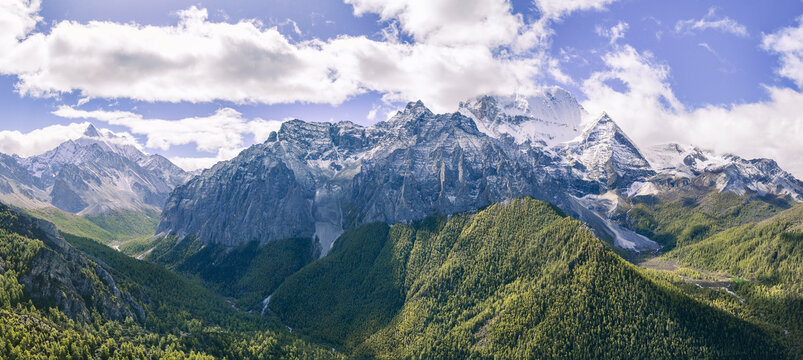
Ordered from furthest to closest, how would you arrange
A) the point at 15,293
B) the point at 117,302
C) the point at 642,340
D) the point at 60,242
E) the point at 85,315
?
the point at 642,340
the point at 60,242
the point at 117,302
the point at 85,315
the point at 15,293

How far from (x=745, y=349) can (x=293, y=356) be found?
Answer: 622ft

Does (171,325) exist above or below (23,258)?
below

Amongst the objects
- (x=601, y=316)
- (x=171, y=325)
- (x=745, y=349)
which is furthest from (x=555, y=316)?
(x=171, y=325)

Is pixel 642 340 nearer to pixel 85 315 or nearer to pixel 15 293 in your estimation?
pixel 85 315

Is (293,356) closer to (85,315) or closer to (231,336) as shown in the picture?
(231,336)

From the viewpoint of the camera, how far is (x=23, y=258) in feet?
461

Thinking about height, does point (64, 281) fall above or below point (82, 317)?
above

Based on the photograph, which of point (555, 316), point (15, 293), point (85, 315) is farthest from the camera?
point (555, 316)

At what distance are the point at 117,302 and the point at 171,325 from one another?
2426cm

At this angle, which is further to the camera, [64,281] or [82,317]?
[64,281]

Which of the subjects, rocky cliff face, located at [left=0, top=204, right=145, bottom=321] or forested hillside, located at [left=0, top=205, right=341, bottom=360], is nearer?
forested hillside, located at [left=0, top=205, right=341, bottom=360]

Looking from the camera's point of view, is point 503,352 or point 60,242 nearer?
point 60,242

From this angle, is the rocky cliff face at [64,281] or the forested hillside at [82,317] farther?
the rocky cliff face at [64,281]

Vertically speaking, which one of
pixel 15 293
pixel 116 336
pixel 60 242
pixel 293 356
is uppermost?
pixel 60 242
